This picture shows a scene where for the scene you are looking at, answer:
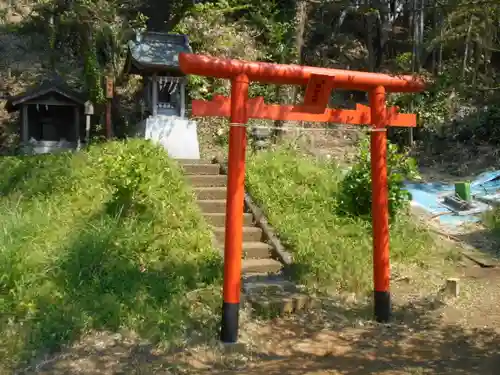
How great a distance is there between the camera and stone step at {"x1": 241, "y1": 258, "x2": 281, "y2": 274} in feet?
23.0

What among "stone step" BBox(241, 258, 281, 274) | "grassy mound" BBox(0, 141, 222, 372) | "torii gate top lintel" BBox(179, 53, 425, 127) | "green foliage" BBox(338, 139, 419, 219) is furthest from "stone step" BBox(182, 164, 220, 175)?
"torii gate top lintel" BBox(179, 53, 425, 127)

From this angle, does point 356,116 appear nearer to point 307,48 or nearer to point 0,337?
point 0,337

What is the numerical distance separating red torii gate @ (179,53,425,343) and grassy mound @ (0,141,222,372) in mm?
828

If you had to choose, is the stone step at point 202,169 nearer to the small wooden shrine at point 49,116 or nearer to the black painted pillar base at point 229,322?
the small wooden shrine at point 49,116

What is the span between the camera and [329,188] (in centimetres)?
906

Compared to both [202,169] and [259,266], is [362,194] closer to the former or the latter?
[259,266]

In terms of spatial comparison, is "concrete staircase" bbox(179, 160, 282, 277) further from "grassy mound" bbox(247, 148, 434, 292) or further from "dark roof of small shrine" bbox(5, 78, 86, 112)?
"dark roof of small shrine" bbox(5, 78, 86, 112)

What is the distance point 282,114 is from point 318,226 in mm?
2855

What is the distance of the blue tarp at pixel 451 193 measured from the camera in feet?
33.8

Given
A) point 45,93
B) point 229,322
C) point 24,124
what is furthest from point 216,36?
point 229,322

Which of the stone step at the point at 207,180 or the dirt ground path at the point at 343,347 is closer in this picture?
the dirt ground path at the point at 343,347

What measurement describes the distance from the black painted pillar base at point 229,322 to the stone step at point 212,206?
3.20 meters

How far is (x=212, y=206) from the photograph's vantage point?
8352 mm

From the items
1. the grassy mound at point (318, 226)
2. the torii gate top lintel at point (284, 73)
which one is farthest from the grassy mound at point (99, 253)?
the torii gate top lintel at point (284, 73)
